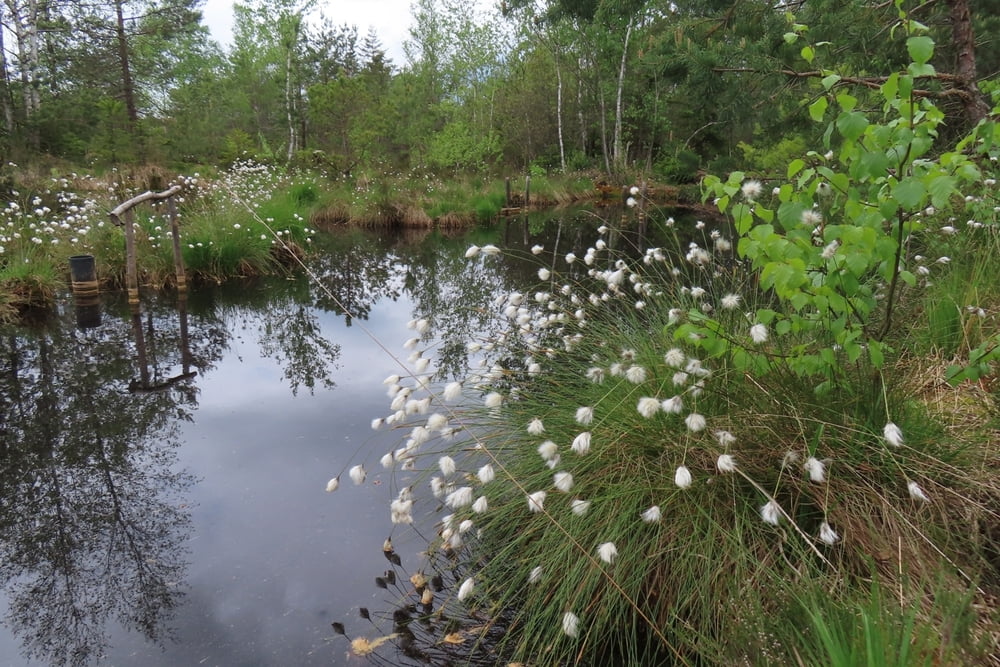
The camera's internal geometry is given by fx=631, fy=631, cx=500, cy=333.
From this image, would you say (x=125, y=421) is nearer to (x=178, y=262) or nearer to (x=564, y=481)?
(x=564, y=481)

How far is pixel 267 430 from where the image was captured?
5.08 meters

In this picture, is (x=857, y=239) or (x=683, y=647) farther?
(x=683, y=647)

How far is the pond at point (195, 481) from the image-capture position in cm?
292

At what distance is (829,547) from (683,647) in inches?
27.7

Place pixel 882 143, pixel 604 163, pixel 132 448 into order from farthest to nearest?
pixel 604 163 → pixel 132 448 → pixel 882 143

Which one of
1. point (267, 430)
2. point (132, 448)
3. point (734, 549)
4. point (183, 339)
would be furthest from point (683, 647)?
point (183, 339)

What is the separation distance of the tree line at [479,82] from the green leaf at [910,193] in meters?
0.70

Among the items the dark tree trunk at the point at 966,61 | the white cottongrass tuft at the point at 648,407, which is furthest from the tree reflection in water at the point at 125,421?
the dark tree trunk at the point at 966,61

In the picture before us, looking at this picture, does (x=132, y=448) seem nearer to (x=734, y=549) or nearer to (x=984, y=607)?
(x=734, y=549)

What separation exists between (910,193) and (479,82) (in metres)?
34.9

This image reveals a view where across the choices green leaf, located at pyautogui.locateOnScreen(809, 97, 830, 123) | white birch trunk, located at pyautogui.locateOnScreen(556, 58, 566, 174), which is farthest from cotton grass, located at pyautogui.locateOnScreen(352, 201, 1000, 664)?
white birch trunk, located at pyautogui.locateOnScreen(556, 58, 566, 174)

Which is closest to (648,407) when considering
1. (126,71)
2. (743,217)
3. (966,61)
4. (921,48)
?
(743,217)

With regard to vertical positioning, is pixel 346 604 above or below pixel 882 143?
below

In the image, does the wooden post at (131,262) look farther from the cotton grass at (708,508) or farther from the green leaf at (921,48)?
the green leaf at (921,48)
